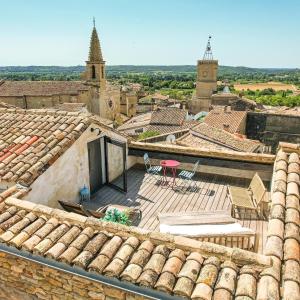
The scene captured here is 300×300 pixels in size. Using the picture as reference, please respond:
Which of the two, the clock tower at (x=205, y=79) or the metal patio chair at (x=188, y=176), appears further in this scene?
the clock tower at (x=205, y=79)

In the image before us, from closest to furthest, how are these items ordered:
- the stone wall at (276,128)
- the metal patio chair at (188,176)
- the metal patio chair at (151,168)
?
the metal patio chair at (188,176), the metal patio chair at (151,168), the stone wall at (276,128)

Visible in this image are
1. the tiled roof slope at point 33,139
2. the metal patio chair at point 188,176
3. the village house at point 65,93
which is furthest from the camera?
the village house at point 65,93

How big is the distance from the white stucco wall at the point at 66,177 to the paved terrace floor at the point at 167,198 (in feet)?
1.93

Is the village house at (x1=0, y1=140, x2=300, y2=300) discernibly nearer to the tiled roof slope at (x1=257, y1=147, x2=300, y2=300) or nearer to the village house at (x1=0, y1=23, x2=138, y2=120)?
the tiled roof slope at (x1=257, y1=147, x2=300, y2=300)

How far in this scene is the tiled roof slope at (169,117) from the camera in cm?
3716

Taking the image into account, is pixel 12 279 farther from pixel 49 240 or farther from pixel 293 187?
pixel 293 187

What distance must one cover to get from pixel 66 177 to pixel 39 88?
4989cm

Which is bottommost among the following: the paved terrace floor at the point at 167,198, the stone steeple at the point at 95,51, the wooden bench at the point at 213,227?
the paved terrace floor at the point at 167,198

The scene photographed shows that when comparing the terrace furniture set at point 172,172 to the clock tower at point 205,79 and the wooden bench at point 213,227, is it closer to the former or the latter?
the wooden bench at point 213,227

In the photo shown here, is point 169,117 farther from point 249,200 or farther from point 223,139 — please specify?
point 249,200

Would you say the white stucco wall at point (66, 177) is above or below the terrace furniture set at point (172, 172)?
above

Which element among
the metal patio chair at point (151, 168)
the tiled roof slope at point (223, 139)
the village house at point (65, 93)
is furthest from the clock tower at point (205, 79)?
the metal patio chair at point (151, 168)

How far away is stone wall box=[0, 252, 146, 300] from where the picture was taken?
13.0 ft

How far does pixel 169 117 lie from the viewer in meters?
38.2
